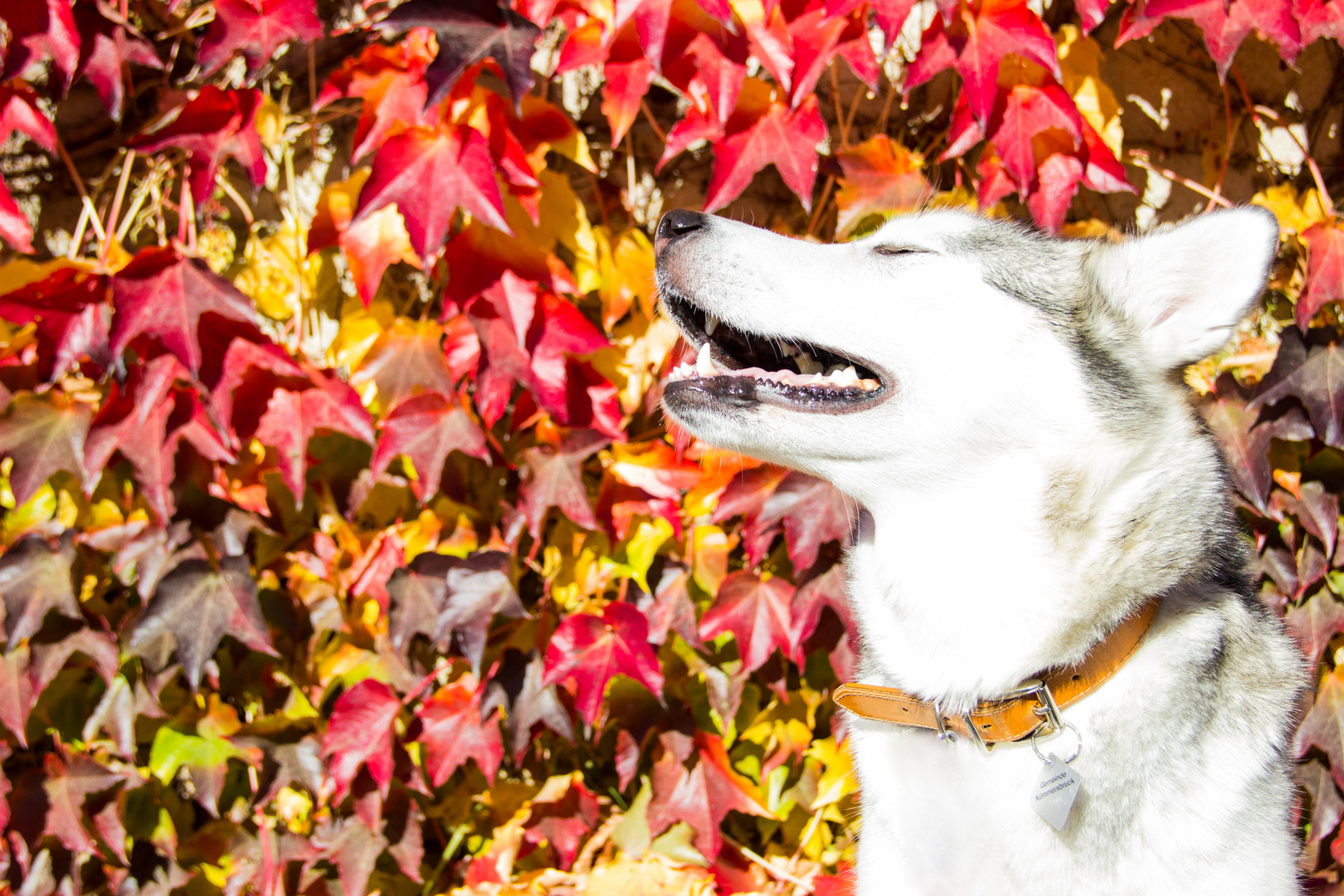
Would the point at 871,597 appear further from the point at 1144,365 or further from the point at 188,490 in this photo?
the point at 188,490

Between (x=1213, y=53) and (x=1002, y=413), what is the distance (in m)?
1.28

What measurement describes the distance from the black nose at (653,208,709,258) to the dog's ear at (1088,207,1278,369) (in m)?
0.78

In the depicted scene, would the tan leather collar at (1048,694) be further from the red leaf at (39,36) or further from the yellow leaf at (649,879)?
the red leaf at (39,36)


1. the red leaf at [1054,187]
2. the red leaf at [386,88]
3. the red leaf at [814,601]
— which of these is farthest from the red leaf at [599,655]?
the red leaf at [1054,187]

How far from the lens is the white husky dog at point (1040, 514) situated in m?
1.57

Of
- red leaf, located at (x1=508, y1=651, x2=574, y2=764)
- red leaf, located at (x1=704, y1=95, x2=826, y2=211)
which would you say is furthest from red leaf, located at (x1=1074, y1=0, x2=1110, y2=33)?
red leaf, located at (x1=508, y1=651, x2=574, y2=764)

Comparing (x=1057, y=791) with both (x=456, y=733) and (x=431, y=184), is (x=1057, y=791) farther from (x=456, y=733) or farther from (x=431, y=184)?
(x=431, y=184)

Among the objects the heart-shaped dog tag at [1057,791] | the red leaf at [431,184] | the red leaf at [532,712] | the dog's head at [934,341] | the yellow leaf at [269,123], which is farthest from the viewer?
the red leaf at [532,712]

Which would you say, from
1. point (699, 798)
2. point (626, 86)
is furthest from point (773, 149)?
point (699, 798)

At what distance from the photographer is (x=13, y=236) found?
2244 millimetres

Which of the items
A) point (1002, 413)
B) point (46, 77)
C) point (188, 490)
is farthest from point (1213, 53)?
point (46, 77)

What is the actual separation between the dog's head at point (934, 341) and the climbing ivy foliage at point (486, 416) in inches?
17.5

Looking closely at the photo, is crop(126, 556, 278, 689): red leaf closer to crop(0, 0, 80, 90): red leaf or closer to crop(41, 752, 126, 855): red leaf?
crop(41, 752, 126, 855): red leaf

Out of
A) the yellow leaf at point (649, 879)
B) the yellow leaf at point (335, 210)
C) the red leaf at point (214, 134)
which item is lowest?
the yellow leaf at point (649, 879)
